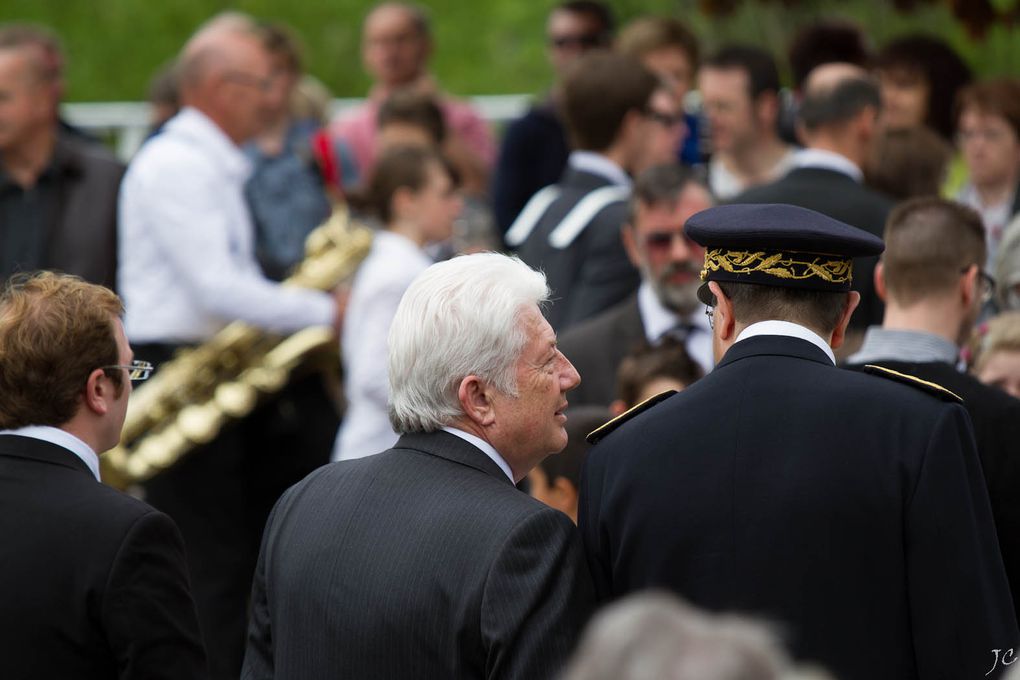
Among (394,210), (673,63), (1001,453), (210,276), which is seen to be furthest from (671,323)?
→ (673,63)

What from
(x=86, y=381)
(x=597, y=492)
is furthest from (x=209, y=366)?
(x=597, y=492)

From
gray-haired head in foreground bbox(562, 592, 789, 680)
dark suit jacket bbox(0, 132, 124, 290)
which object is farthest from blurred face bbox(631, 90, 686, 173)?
gray-haired head in foreground bbox(562, 592, 789, 680)

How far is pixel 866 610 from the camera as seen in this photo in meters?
2.84

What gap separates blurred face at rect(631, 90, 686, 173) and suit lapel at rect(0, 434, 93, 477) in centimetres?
376

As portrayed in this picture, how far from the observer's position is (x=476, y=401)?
119 inches

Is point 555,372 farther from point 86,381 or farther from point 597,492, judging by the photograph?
point 86,381

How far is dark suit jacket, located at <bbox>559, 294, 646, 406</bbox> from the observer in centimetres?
538

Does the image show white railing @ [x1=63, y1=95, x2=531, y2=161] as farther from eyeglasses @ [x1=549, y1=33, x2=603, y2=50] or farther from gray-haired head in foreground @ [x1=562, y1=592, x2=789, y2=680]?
gray-haired head in foreground @ [x1=562, y1=592, x2=789, y2=680]

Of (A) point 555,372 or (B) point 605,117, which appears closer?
(A) point 555,372

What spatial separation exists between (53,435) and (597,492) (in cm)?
110

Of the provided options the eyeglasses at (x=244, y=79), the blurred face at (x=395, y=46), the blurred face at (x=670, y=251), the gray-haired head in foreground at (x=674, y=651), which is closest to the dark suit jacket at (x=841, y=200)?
the blurred face at (x=670, y=251)

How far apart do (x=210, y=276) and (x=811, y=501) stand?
3.86 m

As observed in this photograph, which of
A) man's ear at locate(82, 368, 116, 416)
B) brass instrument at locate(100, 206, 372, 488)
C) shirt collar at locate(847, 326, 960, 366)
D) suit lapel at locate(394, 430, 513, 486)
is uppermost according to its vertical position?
suit lapel at locate(394, 430, 513, 486)

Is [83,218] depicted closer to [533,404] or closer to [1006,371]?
[1006,371]
